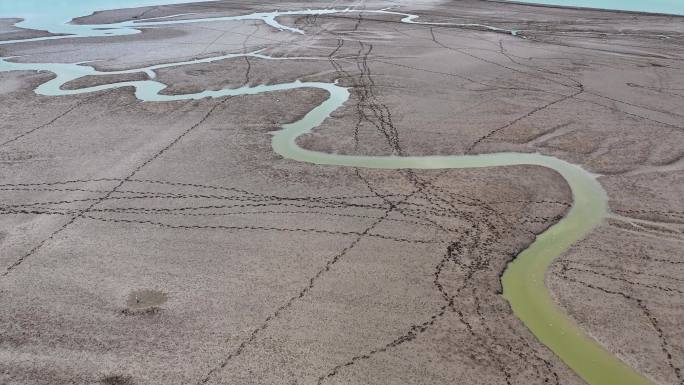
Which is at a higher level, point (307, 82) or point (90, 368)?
point (307, 82)

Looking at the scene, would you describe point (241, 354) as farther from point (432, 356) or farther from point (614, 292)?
point (614, 292)

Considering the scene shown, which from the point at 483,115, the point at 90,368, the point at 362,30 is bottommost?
the point at 90,368

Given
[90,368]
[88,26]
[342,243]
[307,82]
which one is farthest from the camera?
[88,26]

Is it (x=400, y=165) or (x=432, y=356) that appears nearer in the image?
(x=432, y=356)

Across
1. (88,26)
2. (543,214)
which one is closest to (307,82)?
(543,214)

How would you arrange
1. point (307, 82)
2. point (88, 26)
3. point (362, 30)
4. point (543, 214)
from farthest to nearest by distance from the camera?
point (88, 26) → point (362, 30) → point (307, 82) → point (543, 214)

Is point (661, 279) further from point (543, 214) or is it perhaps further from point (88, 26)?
point (88, 26)
